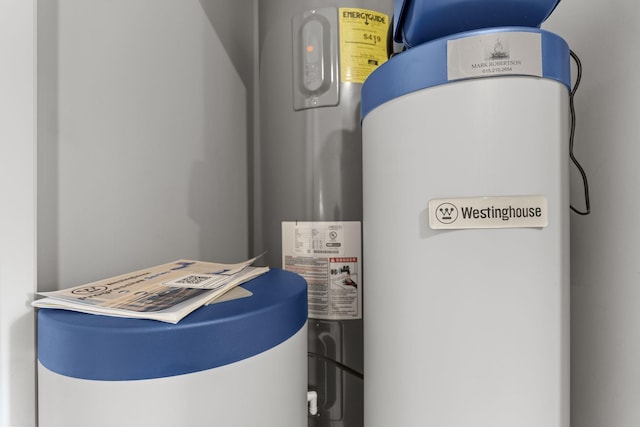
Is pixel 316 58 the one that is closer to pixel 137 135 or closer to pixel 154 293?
pixel 137 135

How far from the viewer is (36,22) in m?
0.48

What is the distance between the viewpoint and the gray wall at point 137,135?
0.52 m

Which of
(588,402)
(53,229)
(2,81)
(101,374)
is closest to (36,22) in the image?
(2,81)

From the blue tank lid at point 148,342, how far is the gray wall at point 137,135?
0.15 m

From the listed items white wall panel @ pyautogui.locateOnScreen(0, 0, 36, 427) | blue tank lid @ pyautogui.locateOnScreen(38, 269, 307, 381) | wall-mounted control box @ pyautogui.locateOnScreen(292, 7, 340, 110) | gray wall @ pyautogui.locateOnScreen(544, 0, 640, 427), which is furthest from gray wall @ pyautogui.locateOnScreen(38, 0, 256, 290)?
gray wall @ pyautogui.locateOnScreen(544, 0, 640, 427)

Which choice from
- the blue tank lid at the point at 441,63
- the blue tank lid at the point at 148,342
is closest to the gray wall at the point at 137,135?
the blue tank lid at the point at 148,342

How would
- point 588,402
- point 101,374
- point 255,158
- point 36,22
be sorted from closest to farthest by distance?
point 101,374 → point 36,22 → point 588,402 → point 255,158

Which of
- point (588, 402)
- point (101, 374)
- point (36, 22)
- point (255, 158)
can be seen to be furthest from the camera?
point (255, 158)

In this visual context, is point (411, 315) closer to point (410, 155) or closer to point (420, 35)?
point (410, 155)

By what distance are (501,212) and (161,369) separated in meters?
0.42

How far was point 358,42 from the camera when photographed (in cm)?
73

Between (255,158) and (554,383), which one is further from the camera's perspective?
(255,158)

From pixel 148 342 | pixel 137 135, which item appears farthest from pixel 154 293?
pixel 137 135

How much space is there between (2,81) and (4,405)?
0.42 meters
